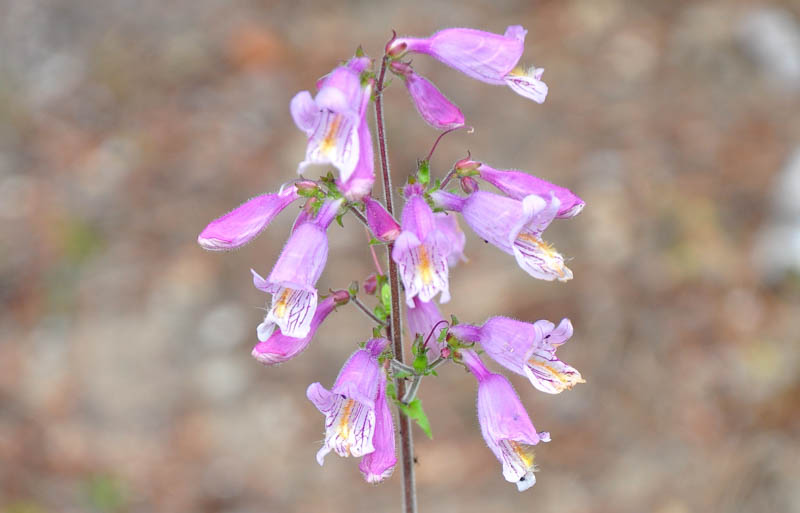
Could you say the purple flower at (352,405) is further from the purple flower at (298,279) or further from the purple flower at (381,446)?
the purple flower at (298,279)

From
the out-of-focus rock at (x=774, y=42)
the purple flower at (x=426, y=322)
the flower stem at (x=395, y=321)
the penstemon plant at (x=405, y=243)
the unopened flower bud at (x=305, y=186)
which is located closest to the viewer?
the penstemon plant at (x=405, y=243)

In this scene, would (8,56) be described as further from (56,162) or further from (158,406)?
(158,406)

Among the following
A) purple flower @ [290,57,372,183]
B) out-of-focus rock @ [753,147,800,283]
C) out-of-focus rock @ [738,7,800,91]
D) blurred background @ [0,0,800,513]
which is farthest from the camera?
out-of-focus rock @ [738,7,800,91]

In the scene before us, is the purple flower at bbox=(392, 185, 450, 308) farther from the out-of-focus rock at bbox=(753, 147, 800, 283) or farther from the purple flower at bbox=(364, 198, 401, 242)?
the out-of-focus rock at bbox=(753, 147, 800, 283)

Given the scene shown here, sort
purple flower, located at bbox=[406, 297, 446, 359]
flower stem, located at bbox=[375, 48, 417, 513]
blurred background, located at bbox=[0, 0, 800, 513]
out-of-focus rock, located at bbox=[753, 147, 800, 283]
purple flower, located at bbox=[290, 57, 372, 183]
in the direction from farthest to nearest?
out-of-focus rock, located at bbox=[753, 147, 800, 283] < blurred background, located at bbox=[0, 0, 800, 513] < purple flower, located at bbox=[406, 297, 446, 359] < flower stem, located at bbox=[375, 48, 417, 513] < purple flower, located at bbox=[290, 57, 372, 183]

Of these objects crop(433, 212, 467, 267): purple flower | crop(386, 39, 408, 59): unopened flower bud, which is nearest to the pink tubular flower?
crop(386, 39, 408, 59): unopened flower bud

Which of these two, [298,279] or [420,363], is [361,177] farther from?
[420,363]

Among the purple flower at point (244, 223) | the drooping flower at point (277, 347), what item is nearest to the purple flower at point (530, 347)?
the drooping flower at point (277, 347)
